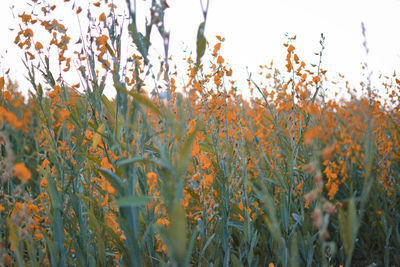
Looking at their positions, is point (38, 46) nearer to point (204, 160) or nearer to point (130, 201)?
point (204, 160)

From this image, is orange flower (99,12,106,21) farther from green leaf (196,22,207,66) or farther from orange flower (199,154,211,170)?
orange flower (199,154,211,170)

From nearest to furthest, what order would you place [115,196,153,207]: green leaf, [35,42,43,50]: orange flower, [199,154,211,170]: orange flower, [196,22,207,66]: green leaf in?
[115,196,153,207]: green leaf < [196,22,207,66]: green leaf < [35,42,43,50]: orange flower < [199,154,211,170]: orange flower

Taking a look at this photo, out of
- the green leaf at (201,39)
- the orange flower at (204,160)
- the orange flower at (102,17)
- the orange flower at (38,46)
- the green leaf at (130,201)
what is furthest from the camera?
the orange flower at (204,160)

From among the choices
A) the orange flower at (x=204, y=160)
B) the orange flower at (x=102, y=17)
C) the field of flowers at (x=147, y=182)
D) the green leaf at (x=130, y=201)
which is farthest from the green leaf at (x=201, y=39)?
the orange flower at (x=204, y=160)

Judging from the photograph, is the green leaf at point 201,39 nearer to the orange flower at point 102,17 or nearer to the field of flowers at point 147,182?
the field of flowers at point 147,182

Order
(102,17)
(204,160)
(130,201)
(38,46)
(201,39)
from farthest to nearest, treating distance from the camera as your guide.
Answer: (204,160)
(38,46)
(102,17)
(201,39)
(130,201)

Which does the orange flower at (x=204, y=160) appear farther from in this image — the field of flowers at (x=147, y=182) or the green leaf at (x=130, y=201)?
the green leaf at (x=130, y=201)

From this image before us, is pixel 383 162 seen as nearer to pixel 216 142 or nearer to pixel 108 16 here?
pixel 216 142

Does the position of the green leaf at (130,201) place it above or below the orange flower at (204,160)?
below

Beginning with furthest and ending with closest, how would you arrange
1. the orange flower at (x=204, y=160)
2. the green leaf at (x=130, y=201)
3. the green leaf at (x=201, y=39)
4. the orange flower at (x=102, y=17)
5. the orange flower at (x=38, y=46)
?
the orange flower at (x=204, y=160)
the orange flower at (x=38, y=46)
the orange flower at (x=102, y=17)
the green leaf at (x=201, y=39)
the green leaf at (x=130, y=201)

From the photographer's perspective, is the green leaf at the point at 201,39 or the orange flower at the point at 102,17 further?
the orange flower at the point at 102,17

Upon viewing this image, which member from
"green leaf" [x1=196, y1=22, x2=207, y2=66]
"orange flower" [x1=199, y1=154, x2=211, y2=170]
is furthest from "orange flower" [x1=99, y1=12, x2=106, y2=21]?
"orange flower" [x1=199, y1=154, x2=211, y2=170]

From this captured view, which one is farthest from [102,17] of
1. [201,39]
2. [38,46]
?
[201,39]

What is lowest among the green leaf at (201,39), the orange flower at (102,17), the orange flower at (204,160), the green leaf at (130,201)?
the green leaf at (130,201)
